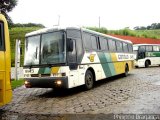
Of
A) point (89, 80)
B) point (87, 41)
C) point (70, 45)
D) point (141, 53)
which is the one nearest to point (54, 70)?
point (70, 45)

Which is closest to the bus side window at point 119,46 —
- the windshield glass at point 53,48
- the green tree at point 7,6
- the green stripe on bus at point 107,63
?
the green stripe on bus at point 107,63

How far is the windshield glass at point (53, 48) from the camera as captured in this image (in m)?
11.8

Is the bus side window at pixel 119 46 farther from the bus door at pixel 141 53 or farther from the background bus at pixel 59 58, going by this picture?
the bus door at pixel 141 53

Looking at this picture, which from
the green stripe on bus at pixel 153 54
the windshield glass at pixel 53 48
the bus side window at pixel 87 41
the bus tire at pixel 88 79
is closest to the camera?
the windshield glass at pixel 53 48

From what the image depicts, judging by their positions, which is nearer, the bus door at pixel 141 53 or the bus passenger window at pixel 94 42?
the bus passenger window at pixel 94 42

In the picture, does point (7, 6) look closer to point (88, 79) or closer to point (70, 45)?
point (88, 79)

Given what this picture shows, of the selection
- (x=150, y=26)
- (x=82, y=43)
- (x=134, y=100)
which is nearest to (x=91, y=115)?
(x=134, y=100)

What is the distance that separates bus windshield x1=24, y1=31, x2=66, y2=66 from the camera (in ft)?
38.7

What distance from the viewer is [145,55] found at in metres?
31.2

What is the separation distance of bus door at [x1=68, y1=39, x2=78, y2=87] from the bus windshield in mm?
355

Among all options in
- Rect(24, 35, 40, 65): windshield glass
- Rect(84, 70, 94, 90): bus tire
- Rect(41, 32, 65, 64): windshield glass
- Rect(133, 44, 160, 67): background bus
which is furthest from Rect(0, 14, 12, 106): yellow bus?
Rect(133, 44, 160, 67): background bus

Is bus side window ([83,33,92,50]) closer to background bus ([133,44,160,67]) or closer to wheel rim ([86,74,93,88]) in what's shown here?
wheel rim ([86,74,93,88])

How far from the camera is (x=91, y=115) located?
825 centimetres

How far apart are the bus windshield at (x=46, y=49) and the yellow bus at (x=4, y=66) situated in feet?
10.3
